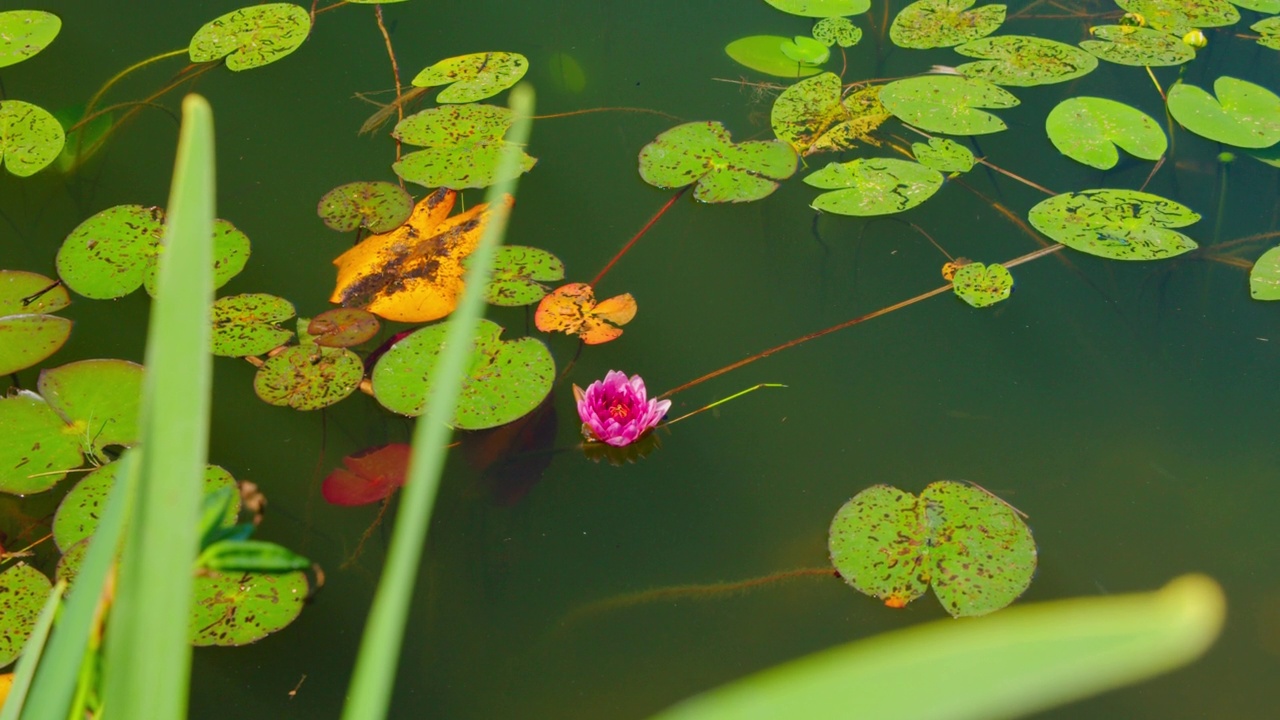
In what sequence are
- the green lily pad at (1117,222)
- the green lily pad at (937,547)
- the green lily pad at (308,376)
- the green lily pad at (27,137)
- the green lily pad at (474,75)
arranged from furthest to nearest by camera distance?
the green lily pad at (474,75)
the green lily pad at (27,137)
the green lily pad at (1117,222)
the green lily pad at (308,376)
the green lily pad at (937,547)

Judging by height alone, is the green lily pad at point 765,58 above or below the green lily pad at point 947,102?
above

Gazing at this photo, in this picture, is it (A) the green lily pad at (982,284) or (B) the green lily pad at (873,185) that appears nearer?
(A) the green lily pad at (982,284)

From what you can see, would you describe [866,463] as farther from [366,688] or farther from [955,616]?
[366,688]

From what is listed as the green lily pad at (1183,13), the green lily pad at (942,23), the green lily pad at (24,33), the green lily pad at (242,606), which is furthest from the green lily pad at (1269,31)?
the green lily pad at (24,33)

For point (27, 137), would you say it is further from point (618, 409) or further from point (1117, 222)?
point (1117, 222)

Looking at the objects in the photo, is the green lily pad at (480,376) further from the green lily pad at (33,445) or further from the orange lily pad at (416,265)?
the green lily pad at (33,445)

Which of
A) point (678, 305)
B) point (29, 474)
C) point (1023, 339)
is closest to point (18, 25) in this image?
point (29, 474)
